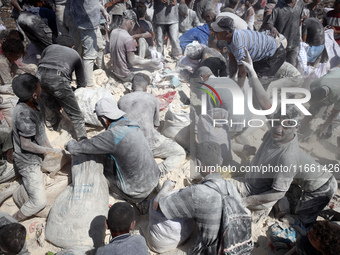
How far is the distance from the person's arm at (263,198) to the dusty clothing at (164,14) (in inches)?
186

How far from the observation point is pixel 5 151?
3.12 metres

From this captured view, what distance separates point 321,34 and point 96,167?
4.97 metres

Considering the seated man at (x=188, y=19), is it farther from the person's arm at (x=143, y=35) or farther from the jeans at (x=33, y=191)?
the jeans at (x=33, y=191)

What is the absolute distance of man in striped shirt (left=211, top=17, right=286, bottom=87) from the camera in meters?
3.63

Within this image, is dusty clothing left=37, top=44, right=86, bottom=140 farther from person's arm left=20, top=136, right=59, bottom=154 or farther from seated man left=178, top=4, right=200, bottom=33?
seated man left=178, top=4, right=200, bottom=33

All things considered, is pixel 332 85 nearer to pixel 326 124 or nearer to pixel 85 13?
pixel 326 124

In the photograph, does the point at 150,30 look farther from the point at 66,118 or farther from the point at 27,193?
the point at 27,193

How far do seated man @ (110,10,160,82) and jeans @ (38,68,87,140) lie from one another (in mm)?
1507

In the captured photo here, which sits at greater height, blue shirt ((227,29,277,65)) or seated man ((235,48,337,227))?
blue shirt ((227,29,277,65))

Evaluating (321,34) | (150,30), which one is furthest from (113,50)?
(321,34)

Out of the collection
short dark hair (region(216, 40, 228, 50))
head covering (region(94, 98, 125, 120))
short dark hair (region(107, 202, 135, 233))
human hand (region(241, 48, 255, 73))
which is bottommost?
A: short dark hair (region(107, 202, 135, 233))

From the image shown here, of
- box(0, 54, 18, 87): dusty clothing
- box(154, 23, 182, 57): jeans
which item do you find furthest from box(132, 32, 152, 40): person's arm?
box(0, 54, 18, 87): dusty clothing

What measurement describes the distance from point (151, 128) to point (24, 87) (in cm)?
152

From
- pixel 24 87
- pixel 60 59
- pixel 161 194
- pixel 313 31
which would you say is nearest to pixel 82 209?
pixel 161 194
